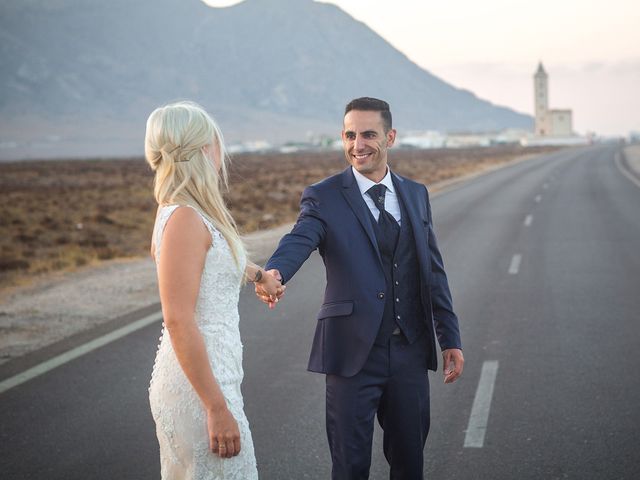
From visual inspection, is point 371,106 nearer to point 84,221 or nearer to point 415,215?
point 415,215

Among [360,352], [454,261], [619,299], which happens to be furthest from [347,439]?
[454,261]

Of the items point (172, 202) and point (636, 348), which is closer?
point (172, 202)

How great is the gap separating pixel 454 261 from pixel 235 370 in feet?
35.5

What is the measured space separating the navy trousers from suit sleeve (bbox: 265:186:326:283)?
492 millimetres

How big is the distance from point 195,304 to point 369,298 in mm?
915

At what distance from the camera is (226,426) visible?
8.64 feet

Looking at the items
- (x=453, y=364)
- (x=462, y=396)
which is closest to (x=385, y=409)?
(x=453, y=364)

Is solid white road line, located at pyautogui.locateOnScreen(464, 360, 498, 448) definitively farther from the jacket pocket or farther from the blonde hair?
the blonde hair

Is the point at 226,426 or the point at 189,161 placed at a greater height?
the point at 189,161

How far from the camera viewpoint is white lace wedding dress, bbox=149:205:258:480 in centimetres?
266

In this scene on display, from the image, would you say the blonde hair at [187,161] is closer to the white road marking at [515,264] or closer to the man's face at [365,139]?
the man's face at [365,139]

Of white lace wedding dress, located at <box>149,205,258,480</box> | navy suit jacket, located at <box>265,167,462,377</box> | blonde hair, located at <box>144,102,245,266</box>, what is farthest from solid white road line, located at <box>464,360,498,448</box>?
blonde hair, located at <box>144,102,245,266</box>

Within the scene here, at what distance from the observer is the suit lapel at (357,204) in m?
3.32

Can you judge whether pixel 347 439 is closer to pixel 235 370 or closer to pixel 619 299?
pixel 235 370
